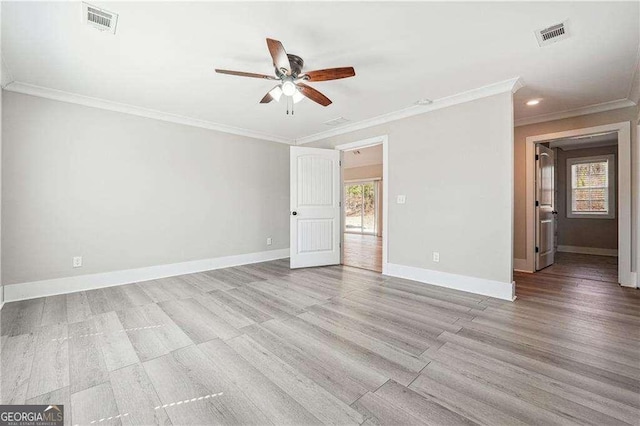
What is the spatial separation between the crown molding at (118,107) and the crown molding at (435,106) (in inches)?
63.8

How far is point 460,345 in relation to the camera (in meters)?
2.04

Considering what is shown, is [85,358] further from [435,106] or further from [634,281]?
[634,281]

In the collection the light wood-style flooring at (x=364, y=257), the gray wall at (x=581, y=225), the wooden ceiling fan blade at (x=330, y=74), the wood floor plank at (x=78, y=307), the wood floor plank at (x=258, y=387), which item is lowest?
the wood floor plank at (x=258, y=387)

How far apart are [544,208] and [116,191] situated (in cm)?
678

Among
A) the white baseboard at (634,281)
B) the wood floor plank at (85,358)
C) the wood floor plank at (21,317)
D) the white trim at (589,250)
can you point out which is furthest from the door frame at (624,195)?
the wood floor plank at (21,317)

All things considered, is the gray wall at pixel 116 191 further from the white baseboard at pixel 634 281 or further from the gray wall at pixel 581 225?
the gray wall at pixel 581 225

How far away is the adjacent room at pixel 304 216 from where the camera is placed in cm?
160

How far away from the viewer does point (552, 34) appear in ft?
6.98

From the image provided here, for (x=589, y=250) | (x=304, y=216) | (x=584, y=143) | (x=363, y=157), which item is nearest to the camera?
(x=304, y=216)

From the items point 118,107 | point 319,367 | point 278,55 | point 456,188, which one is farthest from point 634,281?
point 118,107

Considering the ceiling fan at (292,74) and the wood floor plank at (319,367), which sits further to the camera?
the ceiling fan at (292,74)

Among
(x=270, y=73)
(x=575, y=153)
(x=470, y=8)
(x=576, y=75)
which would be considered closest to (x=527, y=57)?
(x=576, y=75)

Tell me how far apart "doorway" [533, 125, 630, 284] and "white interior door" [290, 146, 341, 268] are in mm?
3304

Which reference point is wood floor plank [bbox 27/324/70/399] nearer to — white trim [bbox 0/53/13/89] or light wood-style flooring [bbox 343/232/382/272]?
white trim [bbox 0/53/13/89]
